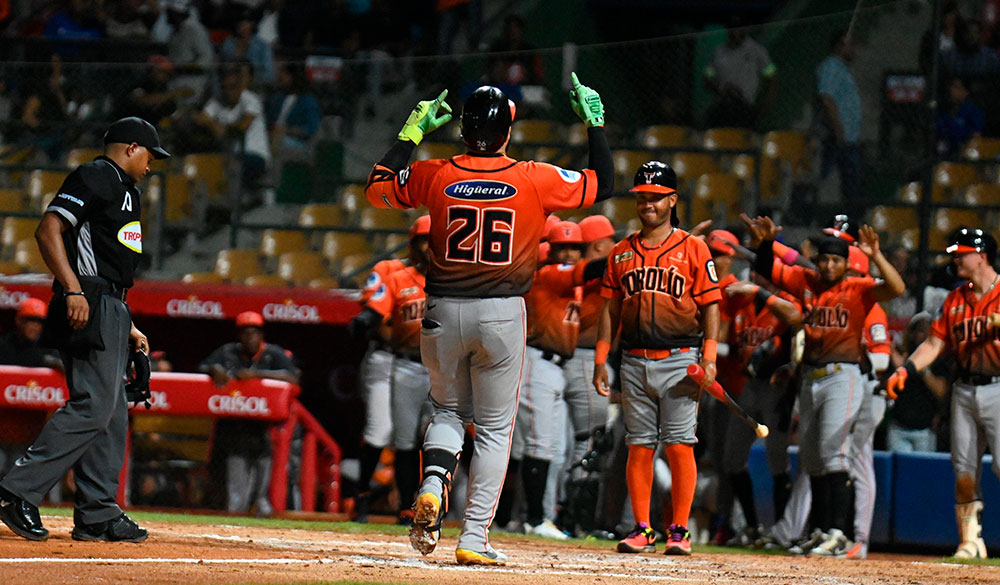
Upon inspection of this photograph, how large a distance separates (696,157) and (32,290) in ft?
17.1

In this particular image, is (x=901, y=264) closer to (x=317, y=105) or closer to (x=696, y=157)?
(x=696, y=157)

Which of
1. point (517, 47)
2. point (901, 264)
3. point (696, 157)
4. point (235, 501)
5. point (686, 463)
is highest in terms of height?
point (517, 47)

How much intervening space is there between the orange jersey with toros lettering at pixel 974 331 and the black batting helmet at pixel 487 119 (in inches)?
133

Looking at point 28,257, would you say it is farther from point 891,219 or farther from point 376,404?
point 891,219

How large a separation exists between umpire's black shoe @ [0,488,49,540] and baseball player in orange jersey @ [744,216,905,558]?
380cm

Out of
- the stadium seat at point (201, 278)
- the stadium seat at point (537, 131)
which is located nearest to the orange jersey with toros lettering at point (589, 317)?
the stadium seat at point (537, 131)

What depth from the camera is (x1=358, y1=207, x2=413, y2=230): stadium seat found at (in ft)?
38.3

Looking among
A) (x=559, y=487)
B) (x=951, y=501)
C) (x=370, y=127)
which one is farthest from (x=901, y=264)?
(x=370, y=127)

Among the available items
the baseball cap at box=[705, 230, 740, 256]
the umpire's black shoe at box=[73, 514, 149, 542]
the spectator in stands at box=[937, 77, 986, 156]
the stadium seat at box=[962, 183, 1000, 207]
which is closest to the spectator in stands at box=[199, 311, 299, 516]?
the baseball cap at box=[705, 230, 740, 256]

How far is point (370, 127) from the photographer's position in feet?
37.3

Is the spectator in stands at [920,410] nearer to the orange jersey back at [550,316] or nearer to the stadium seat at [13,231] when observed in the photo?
the orange jersey back at [550,316]

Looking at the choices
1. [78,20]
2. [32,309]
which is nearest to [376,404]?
[32,309]

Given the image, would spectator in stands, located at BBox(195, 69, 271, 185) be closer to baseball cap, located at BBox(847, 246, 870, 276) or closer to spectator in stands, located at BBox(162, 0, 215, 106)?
spectator in stands, located at BBox(162, 0, 215, 106)

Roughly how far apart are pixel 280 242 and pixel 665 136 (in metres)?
3.16
